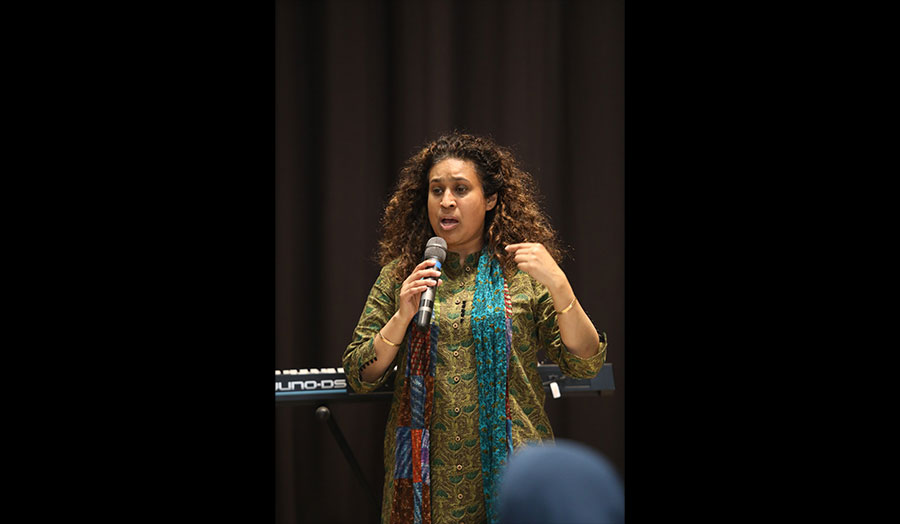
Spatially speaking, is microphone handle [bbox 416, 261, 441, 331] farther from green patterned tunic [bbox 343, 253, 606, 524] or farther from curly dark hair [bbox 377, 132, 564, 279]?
curly dark hair [bbox 377, 132, 564, 279]

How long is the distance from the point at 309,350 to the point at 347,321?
0.18 m

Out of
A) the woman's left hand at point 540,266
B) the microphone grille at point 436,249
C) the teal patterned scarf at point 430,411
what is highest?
the microphone grille at point 436,249

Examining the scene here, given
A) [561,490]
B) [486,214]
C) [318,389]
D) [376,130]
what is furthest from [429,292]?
[376,130]

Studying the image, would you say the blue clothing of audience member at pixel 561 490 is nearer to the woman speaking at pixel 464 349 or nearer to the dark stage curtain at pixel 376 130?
the woman speaking at pixel 464 349

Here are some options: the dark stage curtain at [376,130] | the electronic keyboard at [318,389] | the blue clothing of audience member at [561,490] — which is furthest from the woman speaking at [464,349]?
the blue clothing of audience member at [561,490]

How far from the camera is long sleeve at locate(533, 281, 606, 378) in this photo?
5.82ft

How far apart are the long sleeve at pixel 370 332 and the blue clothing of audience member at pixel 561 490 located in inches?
45.8

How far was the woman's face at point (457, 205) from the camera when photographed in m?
1.89

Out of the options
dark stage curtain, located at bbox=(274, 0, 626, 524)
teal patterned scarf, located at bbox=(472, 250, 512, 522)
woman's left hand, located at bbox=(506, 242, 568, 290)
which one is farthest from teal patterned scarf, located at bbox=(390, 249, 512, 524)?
dark stage curtain, located at bbox=(274, 0, 626, 524)

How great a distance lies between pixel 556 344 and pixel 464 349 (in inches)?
9.3

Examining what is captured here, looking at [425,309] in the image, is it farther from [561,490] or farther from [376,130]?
[376,130]

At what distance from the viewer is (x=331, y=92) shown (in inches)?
108
